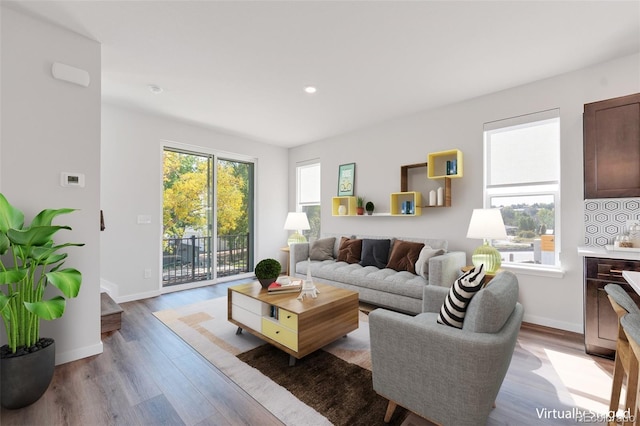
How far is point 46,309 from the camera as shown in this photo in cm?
177

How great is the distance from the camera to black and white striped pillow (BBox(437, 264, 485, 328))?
1.57 m

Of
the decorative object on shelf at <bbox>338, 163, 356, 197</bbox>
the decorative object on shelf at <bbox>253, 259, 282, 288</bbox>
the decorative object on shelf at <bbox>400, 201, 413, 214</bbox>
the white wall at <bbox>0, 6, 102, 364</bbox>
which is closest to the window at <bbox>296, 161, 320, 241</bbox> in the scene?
the decorative object on shelf at <bbox>338, 163, 356, 197</bbox>

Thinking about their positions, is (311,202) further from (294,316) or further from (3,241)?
(3,241)

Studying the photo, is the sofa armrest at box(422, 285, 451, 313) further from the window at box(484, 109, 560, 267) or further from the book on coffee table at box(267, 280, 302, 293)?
the window at box(484, 109, 560, 267)

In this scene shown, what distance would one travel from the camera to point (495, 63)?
2785 millimetres

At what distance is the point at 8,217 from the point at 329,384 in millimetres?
2376

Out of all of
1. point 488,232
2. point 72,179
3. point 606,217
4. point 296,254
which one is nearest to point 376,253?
point 296,254

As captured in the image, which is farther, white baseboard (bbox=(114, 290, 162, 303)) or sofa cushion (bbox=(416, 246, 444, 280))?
white baseboard (bbox=(114, 290, 162, 303))

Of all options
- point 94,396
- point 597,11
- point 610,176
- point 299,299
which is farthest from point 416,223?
point 94,396

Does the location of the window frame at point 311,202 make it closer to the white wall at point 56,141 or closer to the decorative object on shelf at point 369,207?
the decorative object on shelf at point 369,207

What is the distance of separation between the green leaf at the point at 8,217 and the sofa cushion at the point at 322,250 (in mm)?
3344

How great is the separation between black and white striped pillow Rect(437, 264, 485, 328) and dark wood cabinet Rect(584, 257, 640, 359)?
161 cm

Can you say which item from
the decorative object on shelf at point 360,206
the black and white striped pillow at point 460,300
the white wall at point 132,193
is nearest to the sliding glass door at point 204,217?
the white wall at point 132,193

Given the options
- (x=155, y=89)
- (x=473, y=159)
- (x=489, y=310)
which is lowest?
(x=489, y=310)
